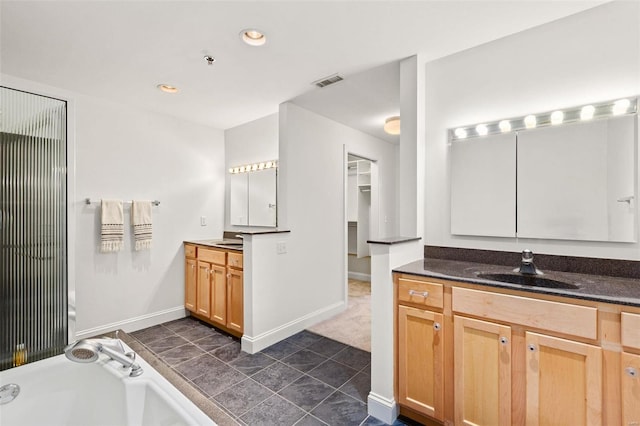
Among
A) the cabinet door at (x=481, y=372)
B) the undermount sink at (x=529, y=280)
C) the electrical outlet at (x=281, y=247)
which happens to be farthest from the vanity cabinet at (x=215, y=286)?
the undermount sink at (x=529, y=280)

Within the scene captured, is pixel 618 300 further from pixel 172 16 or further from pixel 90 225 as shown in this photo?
pixel 90 225

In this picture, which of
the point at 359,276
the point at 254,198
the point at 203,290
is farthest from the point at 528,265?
the point at 359,276

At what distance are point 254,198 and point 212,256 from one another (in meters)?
0.90

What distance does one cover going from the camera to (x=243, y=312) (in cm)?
282

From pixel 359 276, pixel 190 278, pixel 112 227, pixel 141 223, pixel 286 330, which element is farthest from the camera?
pixel 359 276

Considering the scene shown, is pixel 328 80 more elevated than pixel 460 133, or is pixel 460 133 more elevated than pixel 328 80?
pixel 328 80

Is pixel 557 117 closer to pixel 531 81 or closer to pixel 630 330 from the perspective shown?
pixel 531 81

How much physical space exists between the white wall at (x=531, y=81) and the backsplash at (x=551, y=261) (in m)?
0.04

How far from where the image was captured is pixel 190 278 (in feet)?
11.5

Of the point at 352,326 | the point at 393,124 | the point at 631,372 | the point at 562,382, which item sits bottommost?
the point at 352,326

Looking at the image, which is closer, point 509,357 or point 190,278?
point 509,357

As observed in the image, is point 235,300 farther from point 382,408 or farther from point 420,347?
point 420,347

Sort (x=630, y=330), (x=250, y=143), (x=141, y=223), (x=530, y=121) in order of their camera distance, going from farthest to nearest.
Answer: (x=250, y=143)
(x=141, y=223)
(x=530, y=121)
(x=630, y=330)

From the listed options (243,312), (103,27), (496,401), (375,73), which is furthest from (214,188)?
(496,401)
